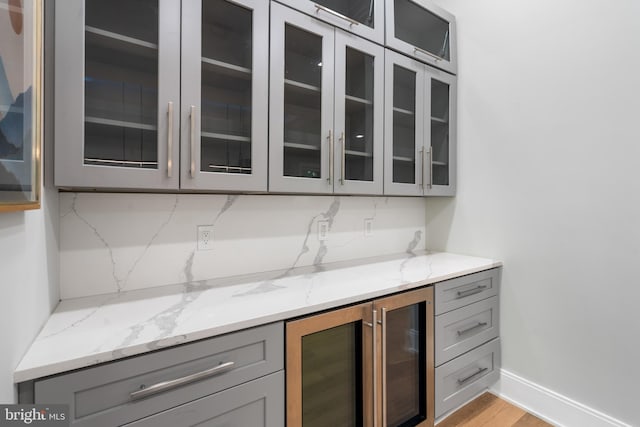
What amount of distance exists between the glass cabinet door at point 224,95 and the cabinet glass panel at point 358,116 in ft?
1.55

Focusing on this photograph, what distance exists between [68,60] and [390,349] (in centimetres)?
164

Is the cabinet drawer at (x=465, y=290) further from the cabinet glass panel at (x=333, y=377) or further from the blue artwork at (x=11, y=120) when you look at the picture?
the blue artwork at (x=11, y=120)

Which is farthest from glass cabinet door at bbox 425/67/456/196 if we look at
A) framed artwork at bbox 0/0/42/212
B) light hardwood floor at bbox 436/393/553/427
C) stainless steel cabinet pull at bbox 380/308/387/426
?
framed artwork at bbox 0/0/42/212

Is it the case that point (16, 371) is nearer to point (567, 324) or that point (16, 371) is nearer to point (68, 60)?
point (68, 60)

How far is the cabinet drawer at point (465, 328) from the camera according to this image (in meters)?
1.57

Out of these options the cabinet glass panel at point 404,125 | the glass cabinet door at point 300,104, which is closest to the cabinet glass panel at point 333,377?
the glass cabinet door at point 300,104

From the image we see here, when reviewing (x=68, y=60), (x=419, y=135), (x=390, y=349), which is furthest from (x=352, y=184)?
(x=68, y=60)

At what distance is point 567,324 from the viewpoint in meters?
1.65

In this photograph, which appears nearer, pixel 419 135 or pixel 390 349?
pixel 390 349

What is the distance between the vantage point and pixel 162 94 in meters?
1.07

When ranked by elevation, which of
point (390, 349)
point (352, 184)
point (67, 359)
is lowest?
point (390, 349)

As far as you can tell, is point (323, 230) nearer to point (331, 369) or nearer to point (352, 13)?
point (331, 369)

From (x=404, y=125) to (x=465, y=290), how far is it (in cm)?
103

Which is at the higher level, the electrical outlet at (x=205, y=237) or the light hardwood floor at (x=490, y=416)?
the electrical outlet at (x=205, y=237)
